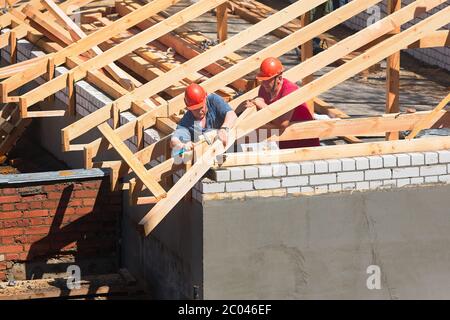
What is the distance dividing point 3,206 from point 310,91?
3345mm

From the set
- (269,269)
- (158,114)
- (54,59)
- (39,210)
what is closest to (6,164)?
(54,59)

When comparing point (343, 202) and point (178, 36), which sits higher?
point (178, 36)

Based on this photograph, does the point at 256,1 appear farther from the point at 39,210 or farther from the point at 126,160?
the point at 126,160

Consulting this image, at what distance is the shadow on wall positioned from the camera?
13.6 meters

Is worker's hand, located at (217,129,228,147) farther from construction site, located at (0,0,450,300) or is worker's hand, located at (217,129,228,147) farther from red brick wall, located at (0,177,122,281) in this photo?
red brick wall, located at (0,177,122,281)

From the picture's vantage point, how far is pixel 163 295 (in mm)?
12875

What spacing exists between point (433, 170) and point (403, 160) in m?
0.31

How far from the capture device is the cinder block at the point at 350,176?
11.9 m

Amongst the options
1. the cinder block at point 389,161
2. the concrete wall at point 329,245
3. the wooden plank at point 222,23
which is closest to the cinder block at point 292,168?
the concrete wall at point 329,245

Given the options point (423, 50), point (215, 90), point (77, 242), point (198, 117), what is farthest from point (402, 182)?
point (423, 50)

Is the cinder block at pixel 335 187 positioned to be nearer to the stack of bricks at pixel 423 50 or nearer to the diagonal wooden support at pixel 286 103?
the diagonal wooden support at pixel 286 103

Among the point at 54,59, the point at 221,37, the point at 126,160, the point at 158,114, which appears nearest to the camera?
the point at 126,160

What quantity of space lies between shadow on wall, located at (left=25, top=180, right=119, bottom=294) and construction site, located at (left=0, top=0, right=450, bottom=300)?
1cm

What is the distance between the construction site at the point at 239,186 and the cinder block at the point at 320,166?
10 mm
